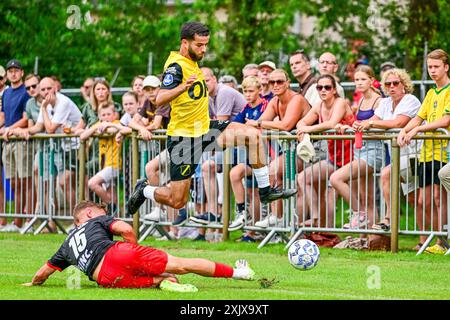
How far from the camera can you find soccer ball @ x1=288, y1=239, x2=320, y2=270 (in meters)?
12.5

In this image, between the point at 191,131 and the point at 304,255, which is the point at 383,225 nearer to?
the point at 191,131

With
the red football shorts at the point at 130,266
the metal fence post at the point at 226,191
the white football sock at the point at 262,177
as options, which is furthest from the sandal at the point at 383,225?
the red football shorts at the point at 130,266

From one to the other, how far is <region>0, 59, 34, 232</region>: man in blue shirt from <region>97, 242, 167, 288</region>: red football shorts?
819 cm

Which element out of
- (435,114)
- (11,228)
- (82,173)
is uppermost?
(435,114)

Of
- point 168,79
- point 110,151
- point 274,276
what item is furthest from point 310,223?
point 168,79

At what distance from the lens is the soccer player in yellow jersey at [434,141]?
15.4 metres

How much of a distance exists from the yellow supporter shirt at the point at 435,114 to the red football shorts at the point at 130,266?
17.6 feet

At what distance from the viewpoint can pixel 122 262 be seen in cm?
1145

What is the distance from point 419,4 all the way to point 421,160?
30.6 ft

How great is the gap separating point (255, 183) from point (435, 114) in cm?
306

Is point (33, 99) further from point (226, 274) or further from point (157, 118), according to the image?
point (226, 274)

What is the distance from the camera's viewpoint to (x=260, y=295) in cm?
1108

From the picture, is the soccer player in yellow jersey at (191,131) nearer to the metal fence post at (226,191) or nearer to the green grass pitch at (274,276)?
the green grass pitch at (274,276)
